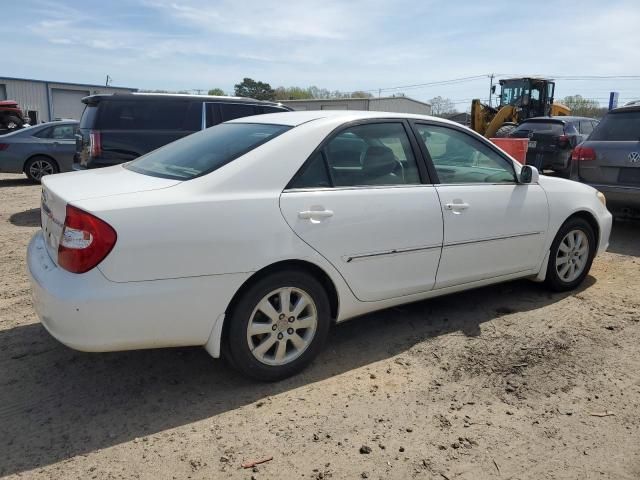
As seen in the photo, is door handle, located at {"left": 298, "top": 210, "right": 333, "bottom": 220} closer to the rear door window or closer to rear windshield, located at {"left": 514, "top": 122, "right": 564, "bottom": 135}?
the rear door window

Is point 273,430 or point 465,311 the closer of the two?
point 273,430

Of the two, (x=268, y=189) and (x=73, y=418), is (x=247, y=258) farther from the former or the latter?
(x=73, y=418)

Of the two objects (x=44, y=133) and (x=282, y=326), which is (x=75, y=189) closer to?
(x=282, y=326)

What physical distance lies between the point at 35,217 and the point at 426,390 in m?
7.14

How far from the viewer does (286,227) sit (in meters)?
3.12

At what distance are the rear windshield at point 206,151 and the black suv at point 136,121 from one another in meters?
4.25

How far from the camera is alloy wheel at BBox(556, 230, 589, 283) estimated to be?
4.81 m

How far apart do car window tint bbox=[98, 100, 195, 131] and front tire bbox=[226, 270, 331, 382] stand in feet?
18.9

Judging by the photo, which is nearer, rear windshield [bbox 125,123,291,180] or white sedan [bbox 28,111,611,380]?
white sedan [bbox 28,111,611,380]

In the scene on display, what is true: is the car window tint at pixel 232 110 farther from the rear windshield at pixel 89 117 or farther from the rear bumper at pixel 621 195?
the rear bumper at pixel 621 195

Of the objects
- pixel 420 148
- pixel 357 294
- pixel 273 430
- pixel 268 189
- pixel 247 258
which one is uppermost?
pixel 420 148

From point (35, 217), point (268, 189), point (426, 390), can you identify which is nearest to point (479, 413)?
point (426, 390)

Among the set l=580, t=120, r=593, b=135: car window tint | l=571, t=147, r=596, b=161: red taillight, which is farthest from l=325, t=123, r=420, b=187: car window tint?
l=580, t=120, r=593, b=135: car window tint

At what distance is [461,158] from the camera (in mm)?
4156
